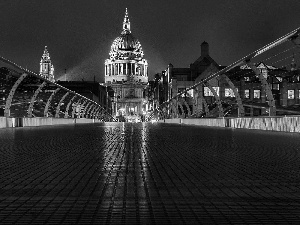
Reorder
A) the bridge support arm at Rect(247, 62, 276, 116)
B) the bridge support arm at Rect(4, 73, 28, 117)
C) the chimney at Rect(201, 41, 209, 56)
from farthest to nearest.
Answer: the chimney at Rect(201, 41, 209, 56) < the bridge support arm at Rect(4, 73, 28, 117) < the bridge support arm at Rect(247, 62, 276, 116)

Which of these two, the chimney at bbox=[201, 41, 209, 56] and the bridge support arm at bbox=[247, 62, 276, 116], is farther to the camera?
the chimney at bbox=[201, 41, 209, 56]

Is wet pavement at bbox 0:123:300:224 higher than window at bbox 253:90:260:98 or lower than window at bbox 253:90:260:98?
lower

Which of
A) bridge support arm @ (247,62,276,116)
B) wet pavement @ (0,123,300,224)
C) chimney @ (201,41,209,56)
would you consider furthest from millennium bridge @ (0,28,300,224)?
chimney @ (201,41,209,56)

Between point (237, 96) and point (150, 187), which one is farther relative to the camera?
point (237, 96)

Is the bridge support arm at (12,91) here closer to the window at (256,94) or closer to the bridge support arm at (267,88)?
the bridge support arm at (267,88)

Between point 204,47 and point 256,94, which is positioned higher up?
point 204,47

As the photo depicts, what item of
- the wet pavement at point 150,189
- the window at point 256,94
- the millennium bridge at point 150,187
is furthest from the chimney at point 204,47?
the wet pavement at point 150,189

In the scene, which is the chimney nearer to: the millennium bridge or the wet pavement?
the millennium bridge

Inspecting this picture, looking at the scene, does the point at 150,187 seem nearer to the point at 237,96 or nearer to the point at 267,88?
the point at 267,88

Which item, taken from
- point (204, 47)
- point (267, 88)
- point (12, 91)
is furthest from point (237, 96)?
point (204, 47)

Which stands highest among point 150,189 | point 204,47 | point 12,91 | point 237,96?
point 204,47

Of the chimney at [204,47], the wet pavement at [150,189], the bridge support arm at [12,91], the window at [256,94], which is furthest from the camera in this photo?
the chimney at [204,47]

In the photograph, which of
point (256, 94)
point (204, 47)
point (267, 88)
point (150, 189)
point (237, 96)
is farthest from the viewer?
point (204, 47)

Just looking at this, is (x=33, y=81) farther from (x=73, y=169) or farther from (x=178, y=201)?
(x=178, y=201)
